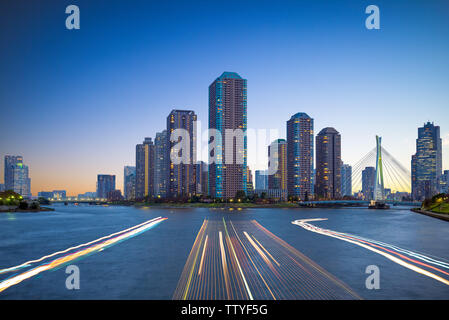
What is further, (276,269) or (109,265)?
(109,265)

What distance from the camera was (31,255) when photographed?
34.4 m

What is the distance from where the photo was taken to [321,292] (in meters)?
18.6

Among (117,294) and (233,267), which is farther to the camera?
(233,267)
